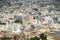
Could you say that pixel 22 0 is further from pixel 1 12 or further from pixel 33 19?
pixel 33 19

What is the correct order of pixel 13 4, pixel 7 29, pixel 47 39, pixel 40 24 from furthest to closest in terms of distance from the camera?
1. pixel 13 4
2. pixel 40 24
3. pixel 7 29
4. pixel 47 39

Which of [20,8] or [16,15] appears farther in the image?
[20,8]

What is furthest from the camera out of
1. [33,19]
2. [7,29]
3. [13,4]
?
[13,4]

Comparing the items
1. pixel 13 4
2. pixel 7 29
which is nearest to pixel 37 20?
pixel 7 29

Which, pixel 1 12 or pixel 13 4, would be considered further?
pixel 13 4

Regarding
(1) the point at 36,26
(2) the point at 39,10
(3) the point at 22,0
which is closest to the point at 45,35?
(1) the point at 36,26

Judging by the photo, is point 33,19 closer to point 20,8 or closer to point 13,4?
point 20,8
